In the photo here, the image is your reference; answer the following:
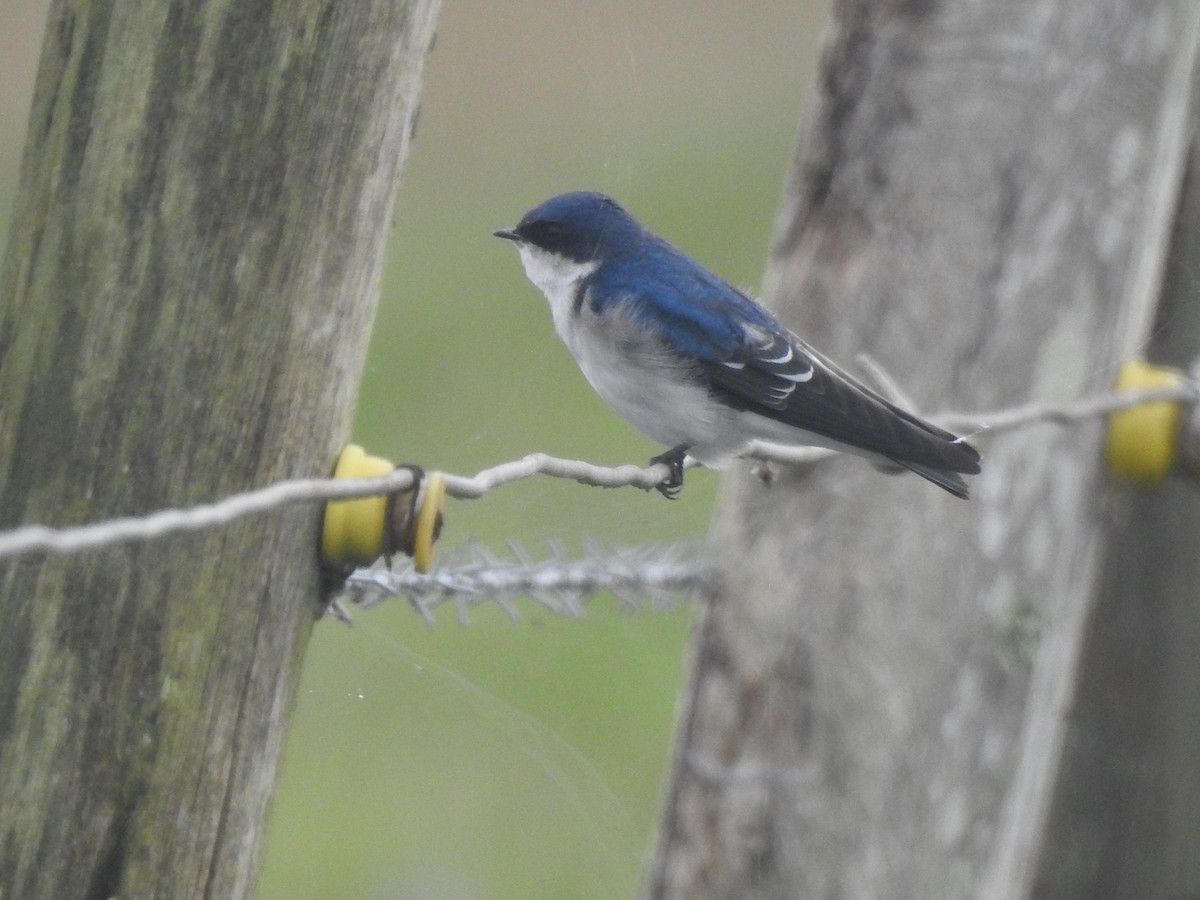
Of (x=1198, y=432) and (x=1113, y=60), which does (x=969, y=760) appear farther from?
(x=1113, y=60)

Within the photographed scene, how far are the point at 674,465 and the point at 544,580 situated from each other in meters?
0.74

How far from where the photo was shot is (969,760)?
2855 mm

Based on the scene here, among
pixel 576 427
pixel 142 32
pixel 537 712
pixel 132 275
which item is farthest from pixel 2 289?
pixel 576 427

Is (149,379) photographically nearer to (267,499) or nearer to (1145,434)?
(267,499)

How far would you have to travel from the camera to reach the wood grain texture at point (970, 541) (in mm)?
2896

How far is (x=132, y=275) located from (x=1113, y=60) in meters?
2.20

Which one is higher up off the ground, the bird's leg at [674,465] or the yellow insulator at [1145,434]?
the yellow insulator at [1145,434]

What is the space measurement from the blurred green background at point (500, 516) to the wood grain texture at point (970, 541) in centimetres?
46

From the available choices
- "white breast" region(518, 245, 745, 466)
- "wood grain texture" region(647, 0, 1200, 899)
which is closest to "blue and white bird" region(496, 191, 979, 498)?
"white breast" region(518, 245, 745, 466)

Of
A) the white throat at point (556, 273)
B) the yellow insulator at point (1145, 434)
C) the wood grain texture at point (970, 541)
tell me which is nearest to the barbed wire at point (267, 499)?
the wood grain texture at point (970, 541)

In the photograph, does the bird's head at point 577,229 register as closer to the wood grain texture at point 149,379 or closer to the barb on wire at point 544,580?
the barb on wire at point 544,580

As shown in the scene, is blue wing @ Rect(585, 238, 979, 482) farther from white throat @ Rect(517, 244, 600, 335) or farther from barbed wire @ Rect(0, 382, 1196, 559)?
barbed wire @ Rect(0, 382, 1196, 559)

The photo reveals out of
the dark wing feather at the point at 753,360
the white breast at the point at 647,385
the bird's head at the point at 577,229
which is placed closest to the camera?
the dark wing feather at the point at 753,360

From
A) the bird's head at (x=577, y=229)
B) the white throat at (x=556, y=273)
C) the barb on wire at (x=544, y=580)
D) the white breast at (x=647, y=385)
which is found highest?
the bird's head at (x=577, y=229)
